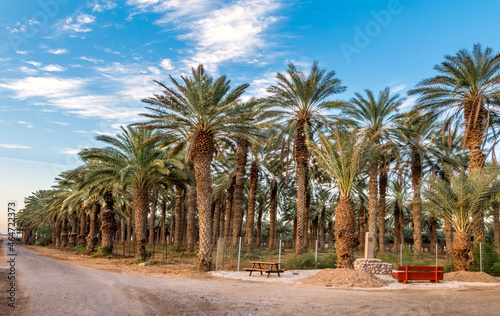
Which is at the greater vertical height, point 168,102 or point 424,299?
point 168,102

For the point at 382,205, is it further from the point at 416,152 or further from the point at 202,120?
the point at 202,120

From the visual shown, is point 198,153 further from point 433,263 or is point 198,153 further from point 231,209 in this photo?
point 231,209

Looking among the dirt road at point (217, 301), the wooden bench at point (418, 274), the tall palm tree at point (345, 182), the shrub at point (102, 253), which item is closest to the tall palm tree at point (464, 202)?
the wooden bench at point (418, 274)

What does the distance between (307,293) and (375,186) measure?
1993 cm

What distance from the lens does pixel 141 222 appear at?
88.5 feet

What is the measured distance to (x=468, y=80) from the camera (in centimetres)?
2461

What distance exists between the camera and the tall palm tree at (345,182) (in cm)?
1974

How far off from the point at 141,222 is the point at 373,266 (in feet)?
48.6

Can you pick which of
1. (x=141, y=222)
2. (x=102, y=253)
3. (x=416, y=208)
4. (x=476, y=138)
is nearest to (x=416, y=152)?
(x=416, y=208)

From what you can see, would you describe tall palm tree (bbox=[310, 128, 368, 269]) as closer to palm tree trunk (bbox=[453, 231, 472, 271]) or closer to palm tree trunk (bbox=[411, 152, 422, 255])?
palm tree trunk (bbox=[453, 231, 472, 271])

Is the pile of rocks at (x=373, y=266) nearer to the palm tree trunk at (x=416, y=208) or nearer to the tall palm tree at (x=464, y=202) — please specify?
the tall palm tree at (x=464, y=202)

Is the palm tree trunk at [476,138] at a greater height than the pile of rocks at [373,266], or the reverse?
the palm tree trunk at [476,138]

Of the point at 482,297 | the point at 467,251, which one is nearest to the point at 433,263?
the point at 467,251

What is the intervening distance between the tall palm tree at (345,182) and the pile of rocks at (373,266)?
63 centimetres
